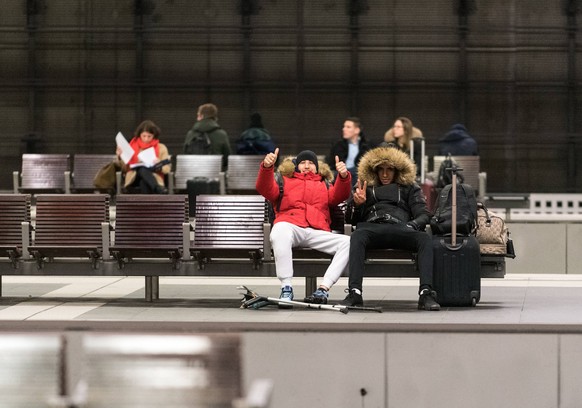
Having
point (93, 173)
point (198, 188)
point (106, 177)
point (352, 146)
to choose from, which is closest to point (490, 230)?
point (352, 146)

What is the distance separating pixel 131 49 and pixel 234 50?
146 centimetres

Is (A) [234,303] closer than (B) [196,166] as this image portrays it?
Yes

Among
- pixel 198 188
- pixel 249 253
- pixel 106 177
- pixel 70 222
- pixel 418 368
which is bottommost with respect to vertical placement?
pixel 418 368

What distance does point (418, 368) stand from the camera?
25.0 ft

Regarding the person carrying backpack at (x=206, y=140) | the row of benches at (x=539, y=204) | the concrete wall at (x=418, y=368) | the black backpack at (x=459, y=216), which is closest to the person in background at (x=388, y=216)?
the black backpack at (x=459, y=216)

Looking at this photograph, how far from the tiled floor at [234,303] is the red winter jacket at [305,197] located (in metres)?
0.76

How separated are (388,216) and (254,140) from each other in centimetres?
729

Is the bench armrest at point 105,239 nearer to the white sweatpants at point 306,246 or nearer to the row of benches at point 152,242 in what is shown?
the row of benches at point 152,242

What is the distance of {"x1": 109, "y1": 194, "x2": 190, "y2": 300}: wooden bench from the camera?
426 inches

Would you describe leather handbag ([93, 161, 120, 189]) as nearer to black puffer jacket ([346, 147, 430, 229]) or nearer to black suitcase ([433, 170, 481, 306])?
black puffer jacket ([346, 147, 430, 229])

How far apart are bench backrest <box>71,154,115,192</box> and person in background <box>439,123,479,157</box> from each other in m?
4.30

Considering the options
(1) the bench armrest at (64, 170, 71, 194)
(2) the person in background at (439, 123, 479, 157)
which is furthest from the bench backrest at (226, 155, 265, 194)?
(2) the person in background at (439, 123, 479, 157)

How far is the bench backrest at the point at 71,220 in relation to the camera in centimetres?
1106

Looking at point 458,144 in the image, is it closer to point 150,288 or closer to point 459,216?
point 459,216
